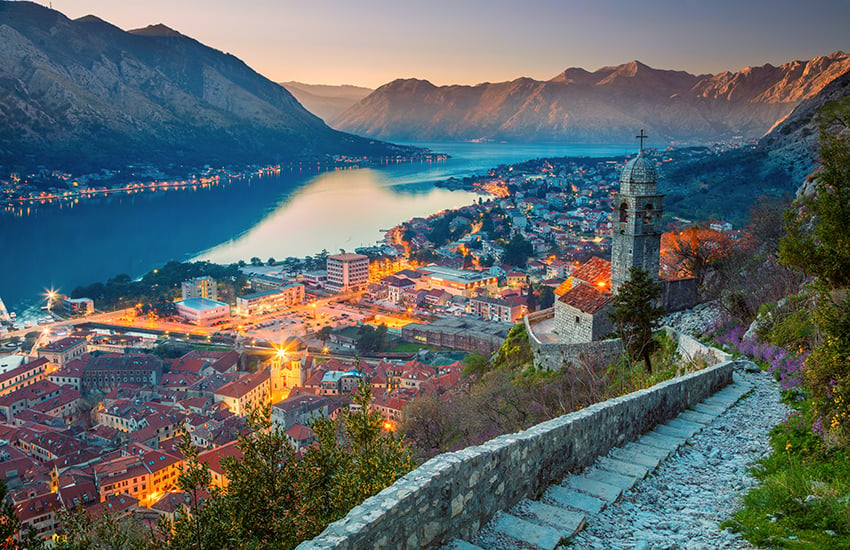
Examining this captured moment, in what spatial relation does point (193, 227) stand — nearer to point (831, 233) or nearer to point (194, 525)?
point (194, 525)

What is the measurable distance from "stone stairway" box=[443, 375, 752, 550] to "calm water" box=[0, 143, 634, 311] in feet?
141

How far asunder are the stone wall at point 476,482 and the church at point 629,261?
8.62m

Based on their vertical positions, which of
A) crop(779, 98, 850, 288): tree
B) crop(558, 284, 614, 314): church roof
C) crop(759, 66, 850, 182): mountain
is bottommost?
crop(558, 284, 614, 314): church roof

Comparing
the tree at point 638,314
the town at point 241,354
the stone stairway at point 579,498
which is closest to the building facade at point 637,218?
the tree at point 638,314

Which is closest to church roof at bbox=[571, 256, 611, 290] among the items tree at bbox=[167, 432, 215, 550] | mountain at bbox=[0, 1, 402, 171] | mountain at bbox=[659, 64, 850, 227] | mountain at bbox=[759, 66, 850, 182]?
tree at bbox=[167, 432, 215, 550]

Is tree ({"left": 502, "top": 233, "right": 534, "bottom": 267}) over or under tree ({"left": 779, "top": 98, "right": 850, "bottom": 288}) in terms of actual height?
under

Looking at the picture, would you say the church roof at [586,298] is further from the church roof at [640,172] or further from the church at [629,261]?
the church roof at [640,172]

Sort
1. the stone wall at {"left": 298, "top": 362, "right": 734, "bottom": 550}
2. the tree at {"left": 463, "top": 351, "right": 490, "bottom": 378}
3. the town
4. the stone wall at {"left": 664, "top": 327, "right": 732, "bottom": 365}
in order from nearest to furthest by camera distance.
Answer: the stone wall at {"left": 298, "top": 362, "right": 734, "bottom": 550} < the stone wall at {"left": 664, "top": 327, "right": 732, "bottom": 365} < the town < the tree at {"left": 463, "top": 351, "right": 490, "bottom": 378}

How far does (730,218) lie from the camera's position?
117ft

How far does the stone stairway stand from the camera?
3334mm

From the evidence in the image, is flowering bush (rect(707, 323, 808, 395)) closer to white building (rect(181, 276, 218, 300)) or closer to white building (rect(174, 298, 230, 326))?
white building (rect(174, 298, 230, 326))

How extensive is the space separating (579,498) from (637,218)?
1100cm

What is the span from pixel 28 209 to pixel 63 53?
73.9 meters

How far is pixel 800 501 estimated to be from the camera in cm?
351
